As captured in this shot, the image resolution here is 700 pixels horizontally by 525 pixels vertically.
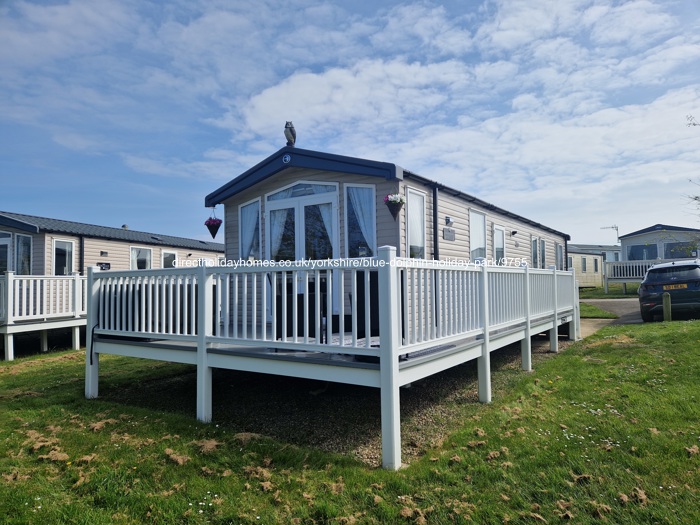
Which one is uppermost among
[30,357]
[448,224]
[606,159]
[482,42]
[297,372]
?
[482,42]

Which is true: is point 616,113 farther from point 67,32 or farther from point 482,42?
point 67,32

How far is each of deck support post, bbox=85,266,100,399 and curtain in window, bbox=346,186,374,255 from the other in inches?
145

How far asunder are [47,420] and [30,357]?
546 centimetres

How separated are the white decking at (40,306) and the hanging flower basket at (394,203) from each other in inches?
304

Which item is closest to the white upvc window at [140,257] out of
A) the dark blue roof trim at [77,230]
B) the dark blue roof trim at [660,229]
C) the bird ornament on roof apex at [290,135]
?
the dark blue roof trim at [77,230]

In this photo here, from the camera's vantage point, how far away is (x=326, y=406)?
185 inches

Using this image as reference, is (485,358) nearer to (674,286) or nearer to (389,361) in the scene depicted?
(389,361)

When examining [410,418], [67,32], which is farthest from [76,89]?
[410,418]

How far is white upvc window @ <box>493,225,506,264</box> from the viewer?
991cm

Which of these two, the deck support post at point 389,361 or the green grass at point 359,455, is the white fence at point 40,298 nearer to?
the green grass at point 359,455

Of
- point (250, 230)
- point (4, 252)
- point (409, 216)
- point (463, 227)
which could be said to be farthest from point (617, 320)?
point (4, 252)

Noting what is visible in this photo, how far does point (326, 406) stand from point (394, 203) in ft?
9.35

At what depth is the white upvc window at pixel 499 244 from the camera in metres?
9.91

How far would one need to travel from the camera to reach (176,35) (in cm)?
761
